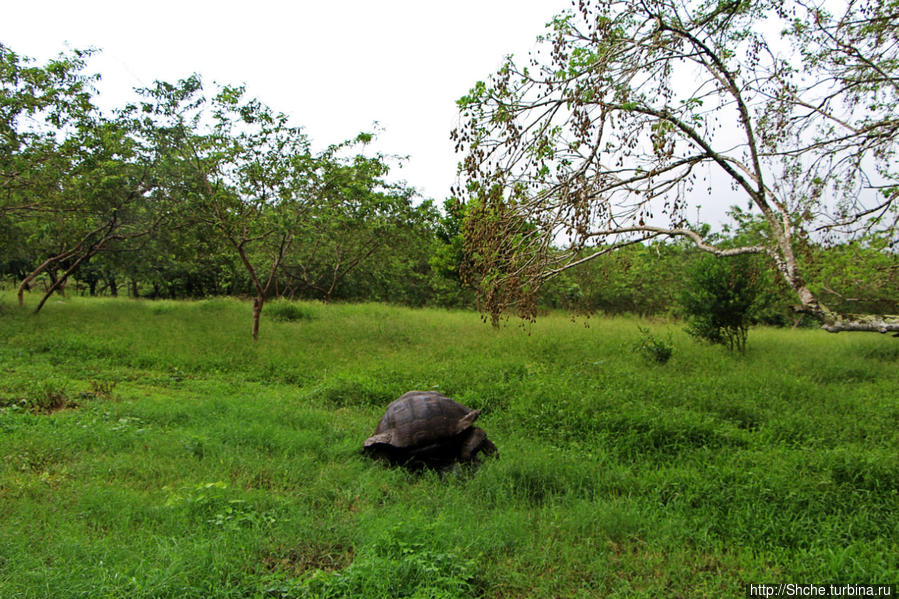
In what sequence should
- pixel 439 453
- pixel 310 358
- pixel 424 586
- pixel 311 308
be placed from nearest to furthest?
pixel 424 586, pixel 439 453, pixel 310 358, pixel 311 308

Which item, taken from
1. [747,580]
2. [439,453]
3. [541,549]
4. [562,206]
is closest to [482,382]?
[439,453]

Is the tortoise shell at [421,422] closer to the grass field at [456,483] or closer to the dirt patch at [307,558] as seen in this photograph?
the grass field at [456,483]

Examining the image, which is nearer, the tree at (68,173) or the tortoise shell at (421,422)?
the tortoise shell at (421,422)

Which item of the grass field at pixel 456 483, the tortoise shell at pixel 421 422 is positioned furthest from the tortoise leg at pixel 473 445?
the grass field at pixel 456 483

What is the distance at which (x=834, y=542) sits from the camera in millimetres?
3771

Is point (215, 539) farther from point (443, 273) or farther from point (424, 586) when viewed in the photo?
point (443, 273)

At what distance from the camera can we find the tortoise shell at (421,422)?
17.4 ft

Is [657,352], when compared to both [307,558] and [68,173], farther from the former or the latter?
[68,173]

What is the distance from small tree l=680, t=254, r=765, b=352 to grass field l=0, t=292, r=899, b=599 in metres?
1.61

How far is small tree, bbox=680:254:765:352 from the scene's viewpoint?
Answer: 1093 cm

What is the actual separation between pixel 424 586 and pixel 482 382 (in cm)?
540

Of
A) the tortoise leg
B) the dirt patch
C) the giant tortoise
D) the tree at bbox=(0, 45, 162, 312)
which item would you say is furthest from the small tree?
the tree at bbox=(0, 45, 162, 312)

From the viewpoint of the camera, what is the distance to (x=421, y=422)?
5426 mm

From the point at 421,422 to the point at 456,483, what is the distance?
81 cm
